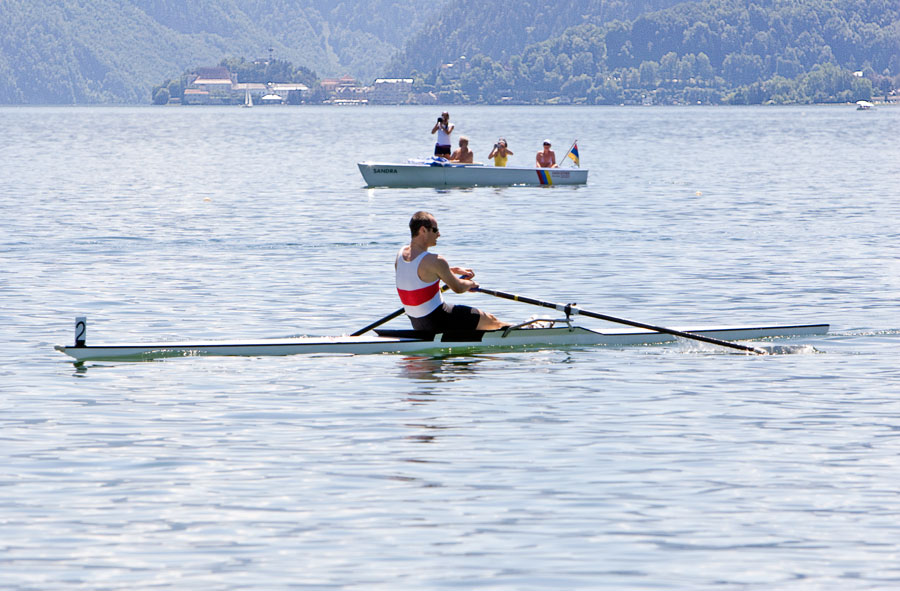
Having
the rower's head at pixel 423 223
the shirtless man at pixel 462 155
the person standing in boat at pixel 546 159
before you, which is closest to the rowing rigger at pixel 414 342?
the rower's head at pixel 423 223

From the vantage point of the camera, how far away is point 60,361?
16.6 m

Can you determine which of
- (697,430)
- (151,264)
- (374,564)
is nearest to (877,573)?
(374,564)

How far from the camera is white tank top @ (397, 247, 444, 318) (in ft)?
52.9

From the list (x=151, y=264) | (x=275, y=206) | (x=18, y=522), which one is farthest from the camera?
(x=275, y=206)

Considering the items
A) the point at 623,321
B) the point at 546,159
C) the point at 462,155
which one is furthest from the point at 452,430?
the point at 546,159

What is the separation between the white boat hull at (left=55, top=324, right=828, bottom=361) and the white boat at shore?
26.0 metres

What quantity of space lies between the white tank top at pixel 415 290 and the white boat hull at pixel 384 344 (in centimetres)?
32

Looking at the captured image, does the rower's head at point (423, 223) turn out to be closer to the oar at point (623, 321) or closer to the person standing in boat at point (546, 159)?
the oar at point (623, 321)

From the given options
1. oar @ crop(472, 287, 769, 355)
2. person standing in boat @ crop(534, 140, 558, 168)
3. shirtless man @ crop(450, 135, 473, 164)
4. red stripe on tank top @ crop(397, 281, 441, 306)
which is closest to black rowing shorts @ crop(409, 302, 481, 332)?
red stripe on tank top @ crop(397, 281, 441, 306)

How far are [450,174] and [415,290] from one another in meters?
27.5

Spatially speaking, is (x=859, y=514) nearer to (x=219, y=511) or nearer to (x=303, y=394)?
(x=219, y=511)

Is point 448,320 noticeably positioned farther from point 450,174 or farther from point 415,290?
point 450,174

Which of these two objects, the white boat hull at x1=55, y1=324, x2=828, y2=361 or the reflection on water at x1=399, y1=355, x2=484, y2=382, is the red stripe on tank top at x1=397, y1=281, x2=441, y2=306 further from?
the reflection on water at x1=399, y1=355, x2=484, y2=382

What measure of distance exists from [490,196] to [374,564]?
33.6 m
